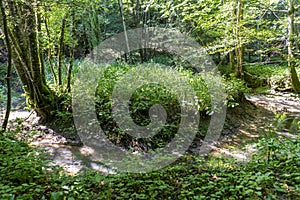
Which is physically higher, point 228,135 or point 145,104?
point 145,104

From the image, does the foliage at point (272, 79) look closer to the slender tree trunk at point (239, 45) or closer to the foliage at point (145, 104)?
the slender tree trunk at point (239, 45)

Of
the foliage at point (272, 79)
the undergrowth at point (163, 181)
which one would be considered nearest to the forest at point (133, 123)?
the undergrowth at point (163, 181)

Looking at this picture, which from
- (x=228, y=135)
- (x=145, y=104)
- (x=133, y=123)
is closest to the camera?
(x=133, y=123)

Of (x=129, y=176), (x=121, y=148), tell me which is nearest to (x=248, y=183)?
(x=129, y=176)

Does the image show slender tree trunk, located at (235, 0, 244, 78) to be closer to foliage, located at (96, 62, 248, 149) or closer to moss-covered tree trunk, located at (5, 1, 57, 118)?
foliage, located at (96, 62, 248, 149)

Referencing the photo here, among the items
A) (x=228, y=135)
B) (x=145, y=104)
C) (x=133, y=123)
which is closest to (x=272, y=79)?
(x=228, y=135)

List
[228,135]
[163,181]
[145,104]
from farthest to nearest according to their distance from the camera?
[228,135], [145,104], [163,181]

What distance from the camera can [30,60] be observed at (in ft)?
17.6

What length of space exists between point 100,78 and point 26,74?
1.60 metres

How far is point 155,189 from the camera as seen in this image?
2.44 meters

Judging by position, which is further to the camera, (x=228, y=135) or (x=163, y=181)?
(x=228, y=135)

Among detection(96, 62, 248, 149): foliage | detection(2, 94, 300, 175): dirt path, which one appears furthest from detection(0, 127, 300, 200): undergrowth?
detection(96, 62, 248, 149): foliage

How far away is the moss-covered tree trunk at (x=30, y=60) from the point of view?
4891 mm

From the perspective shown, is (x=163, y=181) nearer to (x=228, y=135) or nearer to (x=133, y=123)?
(x=133, y=123)
